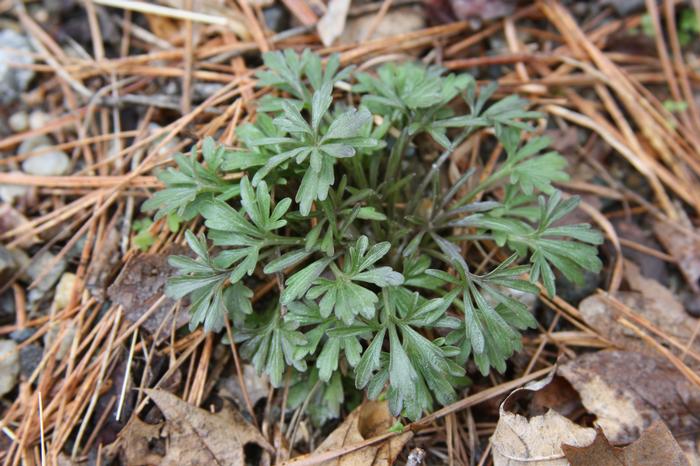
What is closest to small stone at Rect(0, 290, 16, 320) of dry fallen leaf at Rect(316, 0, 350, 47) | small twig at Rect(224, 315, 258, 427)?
small twig at Rect(224, 315, 258, 427)

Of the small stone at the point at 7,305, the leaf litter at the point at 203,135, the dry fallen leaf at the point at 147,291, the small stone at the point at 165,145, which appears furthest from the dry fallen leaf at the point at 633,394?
the small stone at the point at 7,305

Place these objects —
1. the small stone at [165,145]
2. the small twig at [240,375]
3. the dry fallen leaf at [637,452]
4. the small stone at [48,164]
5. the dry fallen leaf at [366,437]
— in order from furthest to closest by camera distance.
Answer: the small stone at [48,164], the small stone at [165,145], the small twig at [240,375], the dry fallen leaf at [366,437], the dry fallen leaf at [637,452]

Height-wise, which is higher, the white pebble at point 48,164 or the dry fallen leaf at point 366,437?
the white pebble at point 48,164

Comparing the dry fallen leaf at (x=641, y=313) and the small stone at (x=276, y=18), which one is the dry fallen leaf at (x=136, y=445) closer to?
the dry fallen leaf at (x=641, y=313)

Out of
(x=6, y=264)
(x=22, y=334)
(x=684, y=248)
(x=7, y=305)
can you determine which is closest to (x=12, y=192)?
(x=6, y=264)

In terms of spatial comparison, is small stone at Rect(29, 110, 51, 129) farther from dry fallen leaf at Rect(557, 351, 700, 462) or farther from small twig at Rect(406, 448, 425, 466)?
dry fallen leaf at Rect(557, 351, 700, 462)

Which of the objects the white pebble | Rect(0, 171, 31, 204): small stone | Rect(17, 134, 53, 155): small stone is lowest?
Rect(0, 171, 31, 204): small stone

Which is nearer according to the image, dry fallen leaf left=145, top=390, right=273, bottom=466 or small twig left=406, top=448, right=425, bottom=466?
small twig left=406, top=448, right=425, bottom=466
